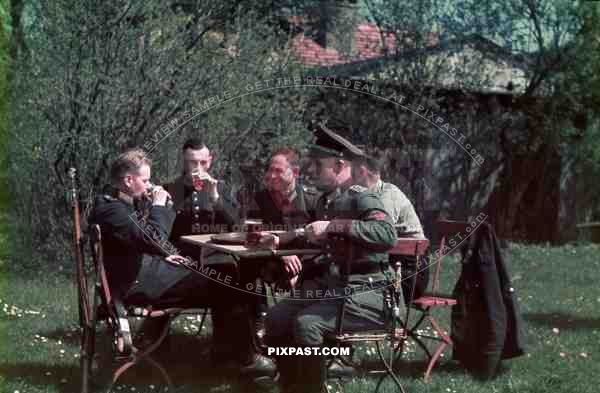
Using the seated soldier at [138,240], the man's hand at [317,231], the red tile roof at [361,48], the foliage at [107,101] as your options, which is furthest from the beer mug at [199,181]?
the red tile roof at [361,48]

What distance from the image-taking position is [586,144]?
53.8ft

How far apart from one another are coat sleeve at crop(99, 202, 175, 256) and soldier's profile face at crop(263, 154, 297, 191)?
1.15 m

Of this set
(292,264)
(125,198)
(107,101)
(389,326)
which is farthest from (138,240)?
(107,101)

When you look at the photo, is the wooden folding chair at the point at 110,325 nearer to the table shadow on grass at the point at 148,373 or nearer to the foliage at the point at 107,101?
the table shadow on grass at the point at 148,373

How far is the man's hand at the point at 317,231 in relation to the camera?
4.44m

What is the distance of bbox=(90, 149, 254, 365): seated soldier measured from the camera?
4.58m

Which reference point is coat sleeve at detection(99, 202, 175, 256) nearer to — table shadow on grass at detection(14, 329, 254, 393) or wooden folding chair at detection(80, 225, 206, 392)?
wooden folding chair at detection(80, 225, 206, 392)

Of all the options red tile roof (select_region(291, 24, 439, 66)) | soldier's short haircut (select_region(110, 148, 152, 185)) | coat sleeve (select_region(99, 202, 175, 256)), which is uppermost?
red tile roof (select_region(291, 24, 439, 66))

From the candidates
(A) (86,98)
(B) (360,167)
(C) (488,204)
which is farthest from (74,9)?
(C) (488,204)

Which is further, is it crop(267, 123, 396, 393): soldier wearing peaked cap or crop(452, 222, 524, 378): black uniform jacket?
crop(452, 222, 524, 378): black uniform jacket

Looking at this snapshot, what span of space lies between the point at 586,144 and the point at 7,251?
11150 mm

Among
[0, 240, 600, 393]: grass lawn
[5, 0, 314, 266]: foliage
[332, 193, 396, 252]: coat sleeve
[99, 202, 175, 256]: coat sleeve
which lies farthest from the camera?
[5, 0, 314, 266]: foliage

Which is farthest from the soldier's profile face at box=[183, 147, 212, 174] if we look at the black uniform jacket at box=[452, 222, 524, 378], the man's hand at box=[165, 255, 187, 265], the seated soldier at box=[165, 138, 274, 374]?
the black uniform jacket at box=[452, 222, 524, 378]

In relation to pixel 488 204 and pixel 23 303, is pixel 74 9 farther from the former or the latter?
pixel 488 204
